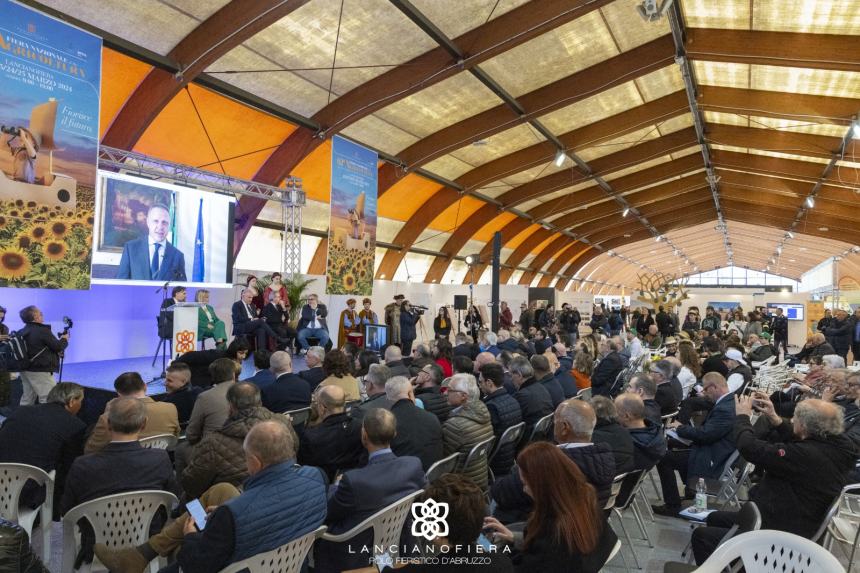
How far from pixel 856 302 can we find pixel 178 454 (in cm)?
2213

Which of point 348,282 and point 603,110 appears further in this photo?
point 603,110

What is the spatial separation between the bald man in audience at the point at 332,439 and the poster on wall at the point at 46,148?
14.8 ft

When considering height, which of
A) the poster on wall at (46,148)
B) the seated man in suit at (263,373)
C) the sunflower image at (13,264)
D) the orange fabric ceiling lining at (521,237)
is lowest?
the seated man in suit at (263,373)

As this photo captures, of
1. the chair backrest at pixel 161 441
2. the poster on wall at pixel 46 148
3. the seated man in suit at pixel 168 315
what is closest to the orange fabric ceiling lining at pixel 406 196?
the seated man in suit at pixel 168 315

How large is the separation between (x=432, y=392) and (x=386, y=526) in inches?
80.9

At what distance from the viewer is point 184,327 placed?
7391mm

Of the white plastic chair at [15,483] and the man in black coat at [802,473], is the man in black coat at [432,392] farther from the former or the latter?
the white plastic chair at [15,483]

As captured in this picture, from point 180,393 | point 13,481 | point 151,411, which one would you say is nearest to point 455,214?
point 180,393

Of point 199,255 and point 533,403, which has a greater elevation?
point 199,255

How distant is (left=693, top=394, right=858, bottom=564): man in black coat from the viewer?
2.64 m

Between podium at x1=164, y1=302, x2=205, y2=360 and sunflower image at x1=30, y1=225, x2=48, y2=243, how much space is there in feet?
5.35

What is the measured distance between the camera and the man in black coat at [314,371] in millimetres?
5277

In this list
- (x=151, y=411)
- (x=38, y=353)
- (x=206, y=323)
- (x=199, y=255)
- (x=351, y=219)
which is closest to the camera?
(x=151, y=411)

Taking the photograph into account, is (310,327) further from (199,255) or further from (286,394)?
(286,394)
